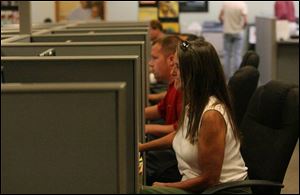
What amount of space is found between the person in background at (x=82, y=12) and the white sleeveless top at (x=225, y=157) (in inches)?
277

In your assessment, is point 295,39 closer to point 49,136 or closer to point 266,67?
point 266,67

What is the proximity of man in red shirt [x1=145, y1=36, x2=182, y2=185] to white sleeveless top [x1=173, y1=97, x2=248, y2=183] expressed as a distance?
53cm

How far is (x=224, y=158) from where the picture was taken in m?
2.14

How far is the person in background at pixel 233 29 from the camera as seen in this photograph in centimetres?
900

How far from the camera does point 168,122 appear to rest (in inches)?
126

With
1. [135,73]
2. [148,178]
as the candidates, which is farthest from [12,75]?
[148,178]

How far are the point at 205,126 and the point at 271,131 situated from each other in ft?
1.80

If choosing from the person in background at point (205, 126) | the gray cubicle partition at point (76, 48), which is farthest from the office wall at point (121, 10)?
the person in background at point (205, 126)

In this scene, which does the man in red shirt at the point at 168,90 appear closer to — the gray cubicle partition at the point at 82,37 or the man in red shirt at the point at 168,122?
the man in red shirt at the point at 168,122

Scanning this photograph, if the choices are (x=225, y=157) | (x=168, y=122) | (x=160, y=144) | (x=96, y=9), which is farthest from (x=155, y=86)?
(x=96, y=9)

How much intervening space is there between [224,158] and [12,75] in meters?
0.83

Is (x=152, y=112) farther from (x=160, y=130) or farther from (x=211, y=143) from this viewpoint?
(x=211, y=143)

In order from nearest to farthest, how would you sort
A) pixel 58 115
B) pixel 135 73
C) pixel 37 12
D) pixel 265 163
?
1. pixel 58 115
2. pixel 135 73
3. pixel 265 163
4. pixel 37 12

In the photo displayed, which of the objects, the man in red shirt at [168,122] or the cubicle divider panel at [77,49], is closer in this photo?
the cubicle divider panel at [77,49]
